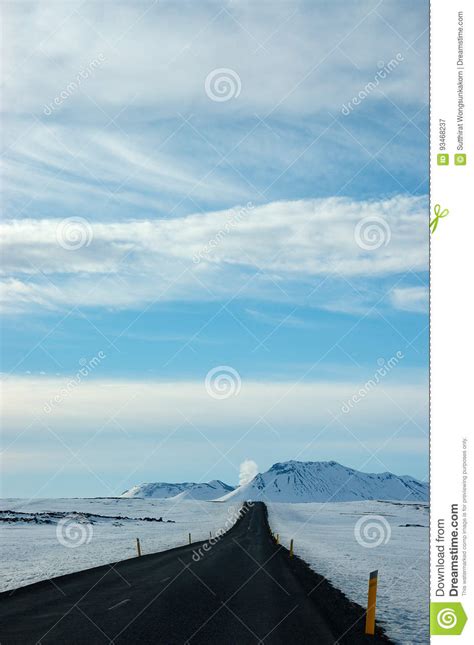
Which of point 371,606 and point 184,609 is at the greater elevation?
point 371,606

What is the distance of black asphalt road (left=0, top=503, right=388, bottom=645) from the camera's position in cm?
919

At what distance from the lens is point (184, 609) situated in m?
11.4

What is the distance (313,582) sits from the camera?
15812 millimetres

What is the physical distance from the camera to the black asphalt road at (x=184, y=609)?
30.1 feet

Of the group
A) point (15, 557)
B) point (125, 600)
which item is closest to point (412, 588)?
point (125, 600)
